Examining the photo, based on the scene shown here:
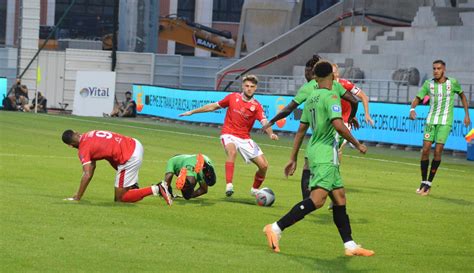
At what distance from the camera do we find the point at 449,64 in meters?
46.1

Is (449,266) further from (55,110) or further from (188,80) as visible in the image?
(188,80)

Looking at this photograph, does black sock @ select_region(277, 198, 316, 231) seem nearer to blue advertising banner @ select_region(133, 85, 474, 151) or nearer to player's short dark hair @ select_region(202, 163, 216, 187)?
player's short dark hair @ select_region(202, 163, 216, 187)

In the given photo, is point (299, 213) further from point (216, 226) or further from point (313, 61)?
point (313, 61)

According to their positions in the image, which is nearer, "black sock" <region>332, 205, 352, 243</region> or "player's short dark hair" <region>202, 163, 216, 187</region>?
"black sock" <region>332, 205, 352, 243</region>

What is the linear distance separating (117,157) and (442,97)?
725 centimetres

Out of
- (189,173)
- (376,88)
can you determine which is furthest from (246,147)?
(376,88)

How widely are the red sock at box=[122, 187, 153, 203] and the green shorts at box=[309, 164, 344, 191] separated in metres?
4.50

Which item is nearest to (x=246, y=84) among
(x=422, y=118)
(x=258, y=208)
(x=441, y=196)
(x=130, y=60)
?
(x=258, y=208)

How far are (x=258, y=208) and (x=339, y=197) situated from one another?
4798 mm

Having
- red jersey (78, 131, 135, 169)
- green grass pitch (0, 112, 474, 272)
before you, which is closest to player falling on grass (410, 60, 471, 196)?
green grass pitch (0, 112, 474, 272)

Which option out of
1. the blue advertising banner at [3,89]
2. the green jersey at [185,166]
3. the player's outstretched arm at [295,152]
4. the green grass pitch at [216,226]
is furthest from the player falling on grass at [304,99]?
the blue advertising banner at [3,89]

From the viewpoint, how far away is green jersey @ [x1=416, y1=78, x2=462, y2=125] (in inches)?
871

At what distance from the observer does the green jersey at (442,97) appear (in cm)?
2212

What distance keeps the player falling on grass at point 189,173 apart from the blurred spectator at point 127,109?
34385mm
